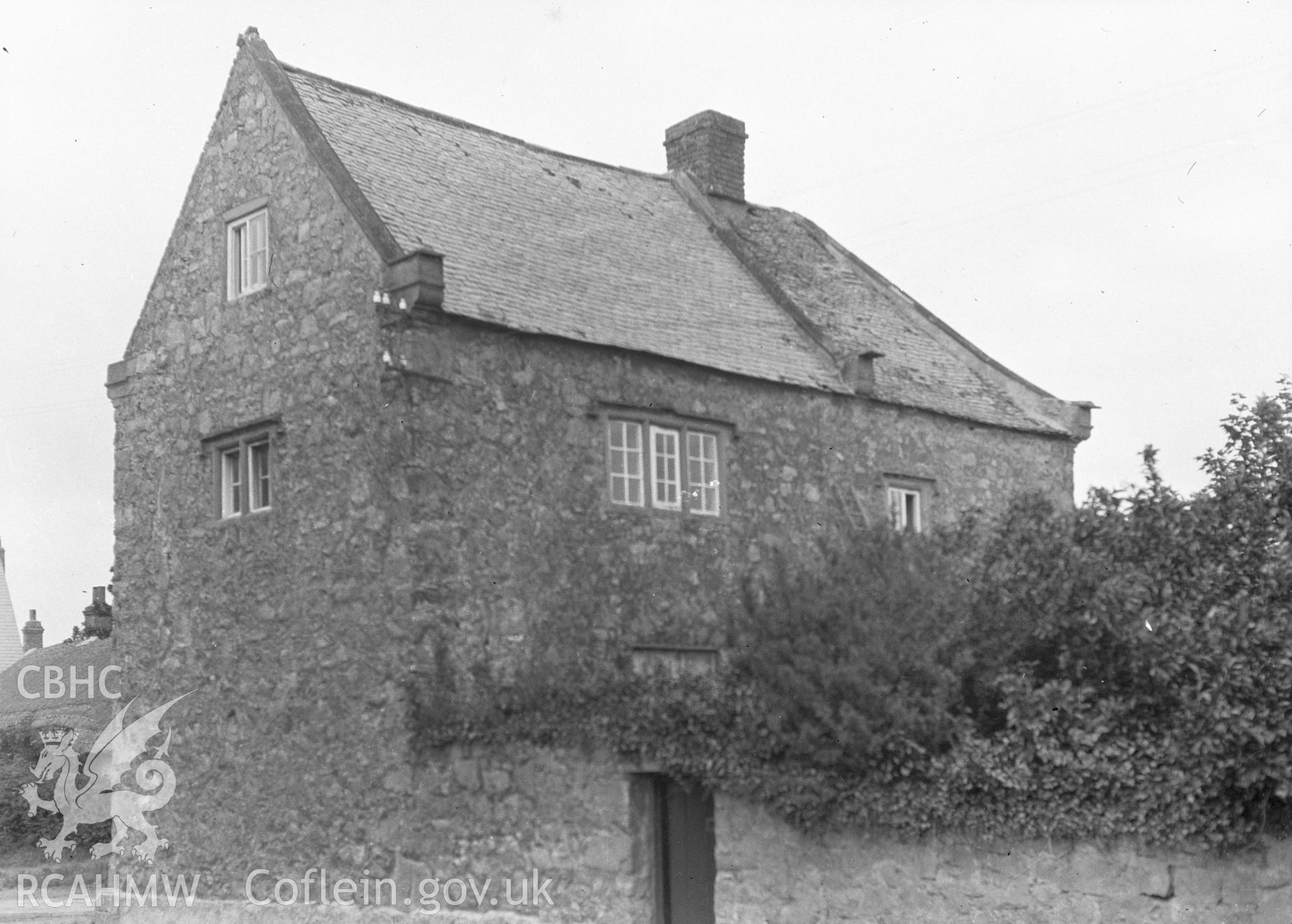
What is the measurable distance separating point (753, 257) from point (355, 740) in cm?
1036

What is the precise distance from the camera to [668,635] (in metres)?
17.2

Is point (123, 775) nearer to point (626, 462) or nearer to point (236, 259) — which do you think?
point (236, 259)

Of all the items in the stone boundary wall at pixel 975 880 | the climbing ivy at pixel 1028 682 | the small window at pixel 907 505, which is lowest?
the stone boundary wall at pixel 975 880

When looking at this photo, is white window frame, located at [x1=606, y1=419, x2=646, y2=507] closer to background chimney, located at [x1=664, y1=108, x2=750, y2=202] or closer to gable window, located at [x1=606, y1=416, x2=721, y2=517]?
gable window, located at [x1=606, y1=416, x2=721, y2=517]

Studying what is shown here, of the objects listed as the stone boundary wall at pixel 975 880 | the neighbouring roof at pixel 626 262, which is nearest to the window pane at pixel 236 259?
the neighbouring roof at pixel 626 262

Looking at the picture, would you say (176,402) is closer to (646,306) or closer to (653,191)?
(646,306)

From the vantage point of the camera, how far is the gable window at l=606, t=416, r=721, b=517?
17250 mm

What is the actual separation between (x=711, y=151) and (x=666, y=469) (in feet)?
29.5

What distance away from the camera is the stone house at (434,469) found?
14852mm

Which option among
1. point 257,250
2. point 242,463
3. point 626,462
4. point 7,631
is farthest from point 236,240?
point 7,631

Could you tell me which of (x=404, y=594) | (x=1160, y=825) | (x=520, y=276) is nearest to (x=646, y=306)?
(x=520, y=276)

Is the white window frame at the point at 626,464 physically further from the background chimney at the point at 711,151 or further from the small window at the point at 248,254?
the background chimney at the point at 711,151

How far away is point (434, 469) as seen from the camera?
50.8 feet

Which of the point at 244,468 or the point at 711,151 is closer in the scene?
the point at 244,468
